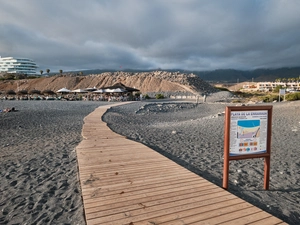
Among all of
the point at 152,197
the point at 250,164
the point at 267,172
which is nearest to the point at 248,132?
the point at 267,172

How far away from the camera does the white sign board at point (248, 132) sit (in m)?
3.83

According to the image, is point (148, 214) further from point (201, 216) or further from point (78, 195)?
point (78, 195)

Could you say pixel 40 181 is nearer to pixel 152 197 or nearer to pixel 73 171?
pixel 73 171

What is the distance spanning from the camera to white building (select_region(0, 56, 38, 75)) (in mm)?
124562

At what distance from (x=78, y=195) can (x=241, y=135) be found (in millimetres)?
2831

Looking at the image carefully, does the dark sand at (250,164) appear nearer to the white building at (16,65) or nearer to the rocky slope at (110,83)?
the rocky slope at (110,83)

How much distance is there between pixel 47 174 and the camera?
484cm

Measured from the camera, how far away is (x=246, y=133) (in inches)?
154

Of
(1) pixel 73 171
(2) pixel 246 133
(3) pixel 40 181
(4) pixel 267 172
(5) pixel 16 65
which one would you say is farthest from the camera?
(5) pixel 16 65

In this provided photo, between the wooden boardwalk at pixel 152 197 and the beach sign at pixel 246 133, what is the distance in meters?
0.68

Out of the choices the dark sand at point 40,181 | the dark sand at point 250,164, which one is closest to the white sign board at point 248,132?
the dark sand at point 250,164

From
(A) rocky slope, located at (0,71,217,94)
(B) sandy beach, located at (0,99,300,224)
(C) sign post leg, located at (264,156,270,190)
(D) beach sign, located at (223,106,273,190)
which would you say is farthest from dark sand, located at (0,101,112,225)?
(A) rocky slope, located at (0,71,217,94)

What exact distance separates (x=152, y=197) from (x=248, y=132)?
195cm

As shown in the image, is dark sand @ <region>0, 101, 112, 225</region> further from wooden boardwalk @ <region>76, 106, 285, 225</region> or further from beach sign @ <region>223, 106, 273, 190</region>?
beach sign @ <region>223, 106, 273, 190</region>
